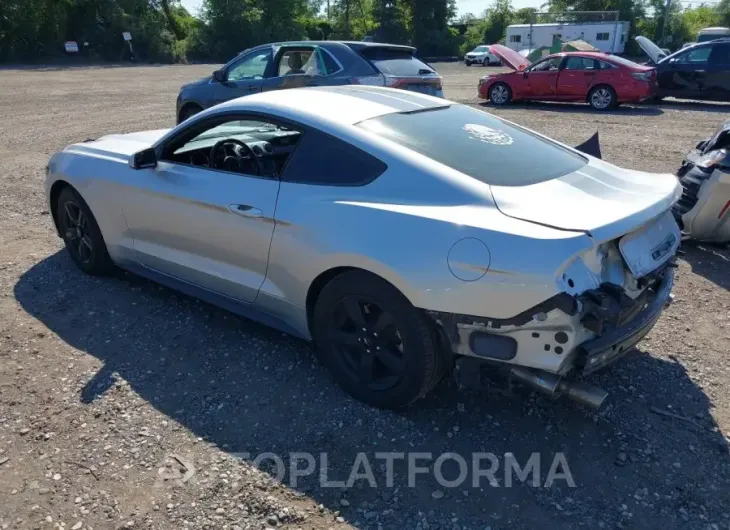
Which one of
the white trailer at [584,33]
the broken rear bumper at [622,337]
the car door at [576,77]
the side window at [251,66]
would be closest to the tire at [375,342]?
the broken rear bumper at [622,337]

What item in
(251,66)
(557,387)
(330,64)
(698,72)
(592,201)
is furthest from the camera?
(698,72)

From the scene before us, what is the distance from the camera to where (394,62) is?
956 centimetres

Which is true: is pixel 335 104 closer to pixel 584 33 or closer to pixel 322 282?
pixel 322 282

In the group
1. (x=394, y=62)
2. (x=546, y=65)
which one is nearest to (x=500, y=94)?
(x=546, y=65)

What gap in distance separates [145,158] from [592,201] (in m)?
2.76

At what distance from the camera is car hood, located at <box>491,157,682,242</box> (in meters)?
2.67

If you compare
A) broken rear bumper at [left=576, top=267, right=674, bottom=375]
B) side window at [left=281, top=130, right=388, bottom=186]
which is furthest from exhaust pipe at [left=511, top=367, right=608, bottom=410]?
side window at [left=281, top=130, right=388, bottom=186]

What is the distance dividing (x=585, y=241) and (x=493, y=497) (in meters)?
1.16

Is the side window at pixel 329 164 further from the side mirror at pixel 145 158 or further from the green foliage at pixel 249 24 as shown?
the green foliage at pixel 249 24

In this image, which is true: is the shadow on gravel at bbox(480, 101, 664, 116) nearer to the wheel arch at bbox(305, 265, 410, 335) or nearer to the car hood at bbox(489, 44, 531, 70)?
the car hood at bbox(489, 44, 531, 70)

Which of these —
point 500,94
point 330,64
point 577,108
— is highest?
point 330,64

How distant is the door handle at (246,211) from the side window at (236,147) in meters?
0.23

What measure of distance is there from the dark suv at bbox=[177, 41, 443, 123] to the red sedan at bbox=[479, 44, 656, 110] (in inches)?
272

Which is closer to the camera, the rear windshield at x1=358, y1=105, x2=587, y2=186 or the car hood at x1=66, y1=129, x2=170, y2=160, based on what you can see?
the rear windshield at x1=358, y1=105, x2=587, y2=186
